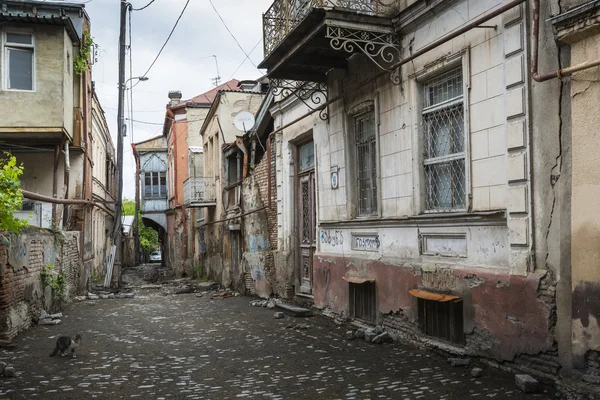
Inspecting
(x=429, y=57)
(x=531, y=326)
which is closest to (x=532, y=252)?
(x=531, y=326)

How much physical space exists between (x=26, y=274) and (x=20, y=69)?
736cm

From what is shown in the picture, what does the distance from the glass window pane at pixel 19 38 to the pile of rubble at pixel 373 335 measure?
39.9 feet

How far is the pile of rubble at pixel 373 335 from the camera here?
26.8 ft

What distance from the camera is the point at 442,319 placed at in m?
7.34

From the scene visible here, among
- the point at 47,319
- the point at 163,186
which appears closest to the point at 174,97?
the point at 163,186

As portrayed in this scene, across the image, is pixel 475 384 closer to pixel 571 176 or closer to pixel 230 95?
pixel 571 176

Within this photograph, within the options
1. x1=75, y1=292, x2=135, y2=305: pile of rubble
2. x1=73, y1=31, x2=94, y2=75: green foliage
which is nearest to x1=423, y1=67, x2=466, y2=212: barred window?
x1=75, y1=292, x2=135, y2=305: pile of rubble

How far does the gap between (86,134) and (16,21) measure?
466 centimetres

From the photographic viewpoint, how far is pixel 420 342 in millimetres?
7586

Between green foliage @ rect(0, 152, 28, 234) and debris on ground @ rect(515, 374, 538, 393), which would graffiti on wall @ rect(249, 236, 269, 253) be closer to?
green foliage @ rect(0, 152, 28, 234)

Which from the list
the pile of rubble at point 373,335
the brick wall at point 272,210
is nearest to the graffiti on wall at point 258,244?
the brick wall at point 272,210

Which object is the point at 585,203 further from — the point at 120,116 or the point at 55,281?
the point at 120,116

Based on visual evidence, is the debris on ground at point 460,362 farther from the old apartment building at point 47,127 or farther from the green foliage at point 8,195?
the old apartment building at point 47,127

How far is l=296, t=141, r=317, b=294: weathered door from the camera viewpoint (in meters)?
12.0
